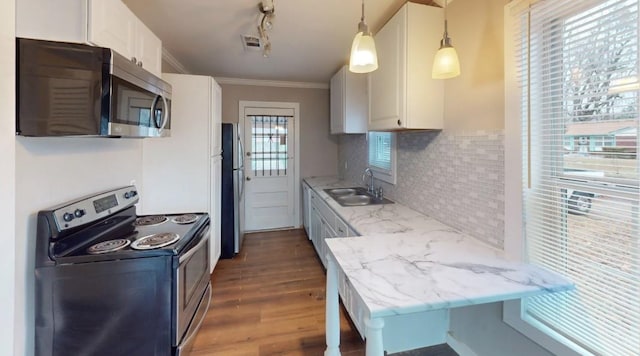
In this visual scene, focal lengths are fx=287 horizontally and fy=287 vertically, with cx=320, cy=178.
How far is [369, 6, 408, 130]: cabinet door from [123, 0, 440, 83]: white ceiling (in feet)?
0.79

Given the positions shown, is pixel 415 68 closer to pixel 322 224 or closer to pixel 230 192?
pixel 322 224

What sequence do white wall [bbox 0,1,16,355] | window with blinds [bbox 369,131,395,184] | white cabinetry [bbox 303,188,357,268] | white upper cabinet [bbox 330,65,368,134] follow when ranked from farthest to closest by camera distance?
white upper cabinet [bbox 330,65,368,134], window with blinds [bbox 369,131,395,184], white cabinetry [bbox 303,188,357,268], white wall [bbox 0,1,16,355]

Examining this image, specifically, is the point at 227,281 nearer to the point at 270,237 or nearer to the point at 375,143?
the point at 270,237

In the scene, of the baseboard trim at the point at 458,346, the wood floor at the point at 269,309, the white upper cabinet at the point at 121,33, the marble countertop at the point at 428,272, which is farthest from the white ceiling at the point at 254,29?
the wood floor at the point at 269,309

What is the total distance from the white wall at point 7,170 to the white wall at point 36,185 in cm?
5

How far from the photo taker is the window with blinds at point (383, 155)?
8.96 ft

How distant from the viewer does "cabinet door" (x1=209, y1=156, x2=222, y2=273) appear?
115 inches

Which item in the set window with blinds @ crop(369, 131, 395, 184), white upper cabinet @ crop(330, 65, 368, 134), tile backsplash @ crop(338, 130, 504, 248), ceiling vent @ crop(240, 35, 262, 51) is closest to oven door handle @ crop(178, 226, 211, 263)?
tile backsplash @ crop(338, 130, 504, 248)

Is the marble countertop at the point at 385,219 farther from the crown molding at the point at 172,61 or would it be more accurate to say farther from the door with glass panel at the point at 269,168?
the crown molding at the point at 172,61

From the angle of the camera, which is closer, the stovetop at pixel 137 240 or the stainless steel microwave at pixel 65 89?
the stainless steel microwave at pixel 65 89

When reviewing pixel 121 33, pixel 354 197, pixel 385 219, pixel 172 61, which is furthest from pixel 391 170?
pixel 172 61

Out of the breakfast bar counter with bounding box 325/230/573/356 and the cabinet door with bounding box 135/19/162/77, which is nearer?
the breakfast bar counter with bounding box 325/230/573/356

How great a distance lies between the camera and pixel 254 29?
2.50 m

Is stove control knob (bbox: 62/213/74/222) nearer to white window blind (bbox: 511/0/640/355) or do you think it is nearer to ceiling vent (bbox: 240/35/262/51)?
ceiling vent (bbox: 240/35/262/51)
